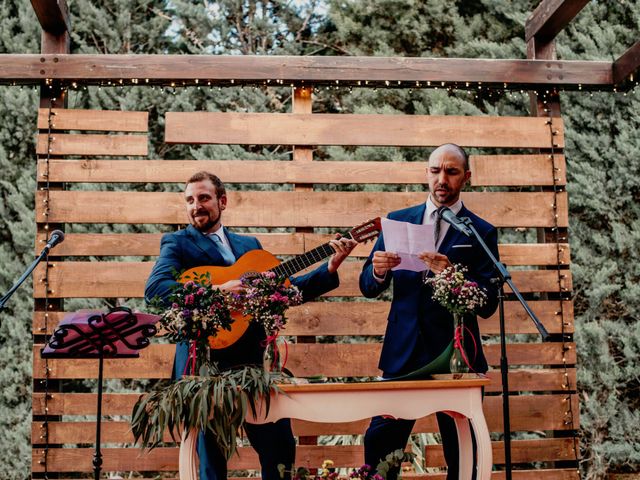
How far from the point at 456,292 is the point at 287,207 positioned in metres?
1.80

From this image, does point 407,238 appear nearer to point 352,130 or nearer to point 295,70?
point 352,130

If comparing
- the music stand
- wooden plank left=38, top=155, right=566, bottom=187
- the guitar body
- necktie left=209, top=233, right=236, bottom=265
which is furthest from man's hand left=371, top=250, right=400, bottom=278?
wooden plank left=38, top=155, right=566, bottom=187

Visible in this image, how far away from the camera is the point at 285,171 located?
4.90 meters

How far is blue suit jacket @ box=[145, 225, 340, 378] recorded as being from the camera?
360cm

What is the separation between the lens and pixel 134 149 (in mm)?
4914

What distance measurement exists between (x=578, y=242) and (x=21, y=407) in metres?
4.71

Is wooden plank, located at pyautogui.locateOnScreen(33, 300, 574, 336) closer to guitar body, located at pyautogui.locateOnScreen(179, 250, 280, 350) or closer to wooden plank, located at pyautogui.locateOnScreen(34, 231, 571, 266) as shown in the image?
wooden plank, located at pyautogui.locateOnScreen(34, 231, 571, 266)

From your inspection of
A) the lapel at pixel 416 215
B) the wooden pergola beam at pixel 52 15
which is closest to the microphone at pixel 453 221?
the lapel at pixel 416 215

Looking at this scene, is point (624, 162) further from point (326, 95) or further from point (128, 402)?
point (128, 402)

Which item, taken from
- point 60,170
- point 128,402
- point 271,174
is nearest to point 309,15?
point 271,174

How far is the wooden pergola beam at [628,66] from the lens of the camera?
189 inches

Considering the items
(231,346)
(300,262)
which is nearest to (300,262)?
(300,262)

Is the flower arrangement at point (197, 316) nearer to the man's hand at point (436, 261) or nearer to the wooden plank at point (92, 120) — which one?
the man's hand at point (436, 261)

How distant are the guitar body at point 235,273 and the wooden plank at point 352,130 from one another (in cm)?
130
